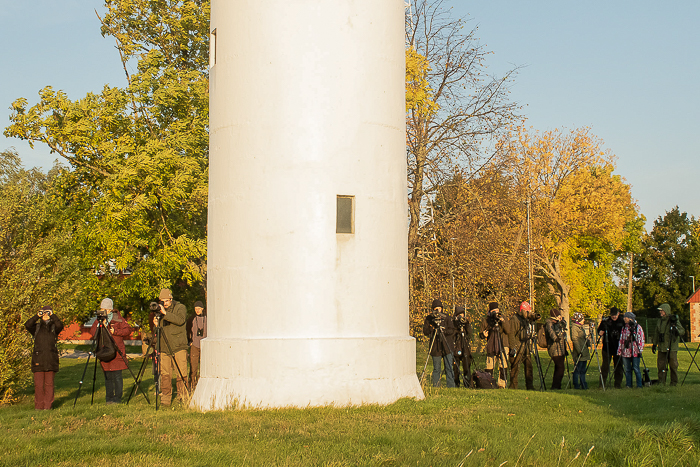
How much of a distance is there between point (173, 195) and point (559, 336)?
12707 millimetres

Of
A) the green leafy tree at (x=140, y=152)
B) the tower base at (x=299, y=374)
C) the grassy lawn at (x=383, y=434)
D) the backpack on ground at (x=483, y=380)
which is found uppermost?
the green leafy tree at (x=140, y=152)

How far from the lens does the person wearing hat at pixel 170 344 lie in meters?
12.7

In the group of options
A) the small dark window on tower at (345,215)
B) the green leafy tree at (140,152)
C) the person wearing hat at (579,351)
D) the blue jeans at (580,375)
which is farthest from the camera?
the green leafy tree at (140,152)

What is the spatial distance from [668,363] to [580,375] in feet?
6.66

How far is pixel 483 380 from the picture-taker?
48.9ft

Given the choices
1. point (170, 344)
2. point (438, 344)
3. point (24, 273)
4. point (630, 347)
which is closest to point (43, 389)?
point (170, 344)

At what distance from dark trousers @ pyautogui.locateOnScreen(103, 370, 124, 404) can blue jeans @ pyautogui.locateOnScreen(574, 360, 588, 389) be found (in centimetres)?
897

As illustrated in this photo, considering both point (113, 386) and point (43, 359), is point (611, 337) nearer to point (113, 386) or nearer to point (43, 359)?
point (113, 386)

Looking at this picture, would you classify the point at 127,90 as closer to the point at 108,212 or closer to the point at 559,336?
the point at 108,212

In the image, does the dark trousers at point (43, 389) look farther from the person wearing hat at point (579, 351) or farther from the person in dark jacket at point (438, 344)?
the person wearing hat at point (579, 351)

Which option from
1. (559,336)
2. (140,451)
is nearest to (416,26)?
(559,336)

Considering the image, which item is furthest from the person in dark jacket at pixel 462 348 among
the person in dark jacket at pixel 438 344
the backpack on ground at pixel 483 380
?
the person in dark jacket at pixel 438 344

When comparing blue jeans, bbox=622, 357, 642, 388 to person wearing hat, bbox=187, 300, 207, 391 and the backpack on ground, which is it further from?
person wearing hat, bbox=187, 300, 207, 391

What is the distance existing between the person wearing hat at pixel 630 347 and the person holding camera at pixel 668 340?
630 millimetres
